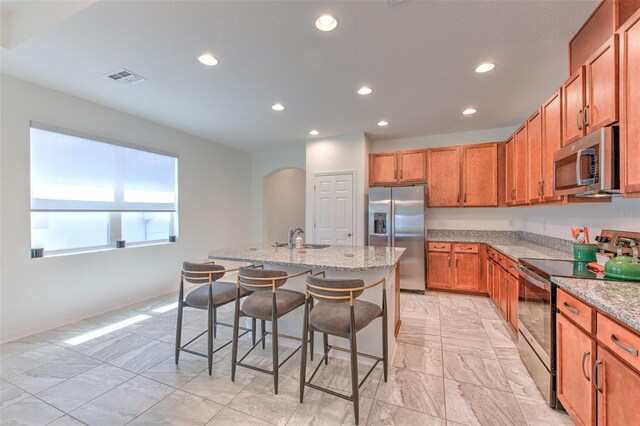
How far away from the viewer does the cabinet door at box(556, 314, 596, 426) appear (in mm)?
1408

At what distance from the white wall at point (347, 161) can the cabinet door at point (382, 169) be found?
159 millimetres

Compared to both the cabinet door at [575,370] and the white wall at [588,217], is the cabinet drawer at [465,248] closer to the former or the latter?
the white wall at [588,217]

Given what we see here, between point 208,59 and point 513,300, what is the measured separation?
382 centimetres

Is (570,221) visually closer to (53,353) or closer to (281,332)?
(281,332)

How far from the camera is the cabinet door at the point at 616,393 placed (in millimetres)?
1112

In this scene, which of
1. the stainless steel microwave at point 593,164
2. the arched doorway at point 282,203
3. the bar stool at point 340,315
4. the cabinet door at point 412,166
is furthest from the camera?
the arched doorway at point 282,203

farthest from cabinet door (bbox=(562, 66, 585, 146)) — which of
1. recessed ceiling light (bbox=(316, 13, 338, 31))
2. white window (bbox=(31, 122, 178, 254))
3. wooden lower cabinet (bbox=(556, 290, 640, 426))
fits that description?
white window (bbox=(31, 122, 178, 254))

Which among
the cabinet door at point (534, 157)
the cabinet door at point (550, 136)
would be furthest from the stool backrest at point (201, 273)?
the cabinet door at point (534, 157)

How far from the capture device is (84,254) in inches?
133

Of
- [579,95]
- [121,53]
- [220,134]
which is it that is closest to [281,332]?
[121,53]

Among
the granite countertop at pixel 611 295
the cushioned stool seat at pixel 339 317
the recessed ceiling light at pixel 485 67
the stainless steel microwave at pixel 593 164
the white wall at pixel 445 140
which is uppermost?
the recessed ceiling light at pixel 485 67

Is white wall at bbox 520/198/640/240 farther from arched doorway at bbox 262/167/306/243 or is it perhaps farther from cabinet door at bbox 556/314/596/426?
arched doorway at bbox 262/167/306/243

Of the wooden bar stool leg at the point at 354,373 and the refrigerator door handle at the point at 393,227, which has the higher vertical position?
the refrigerator door handle at the point at 393,227

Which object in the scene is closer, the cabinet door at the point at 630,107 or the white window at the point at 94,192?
the cabinet door at the point at 630,107
